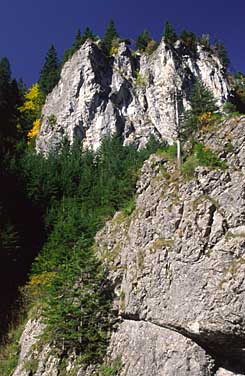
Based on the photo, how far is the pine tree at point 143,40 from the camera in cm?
6818

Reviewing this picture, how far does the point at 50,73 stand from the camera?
218ft

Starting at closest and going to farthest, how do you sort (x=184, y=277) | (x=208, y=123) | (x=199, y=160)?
(x=184, y=277) < (x=199, y=160) < (x=208, y=123)

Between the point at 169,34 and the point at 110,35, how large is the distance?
9991mm

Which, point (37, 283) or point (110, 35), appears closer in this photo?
point (37, 283)

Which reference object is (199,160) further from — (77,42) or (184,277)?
(77,42)

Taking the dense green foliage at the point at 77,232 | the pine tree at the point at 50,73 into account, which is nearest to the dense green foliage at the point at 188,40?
the pine tree at the point at 50,73

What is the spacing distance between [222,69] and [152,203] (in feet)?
190

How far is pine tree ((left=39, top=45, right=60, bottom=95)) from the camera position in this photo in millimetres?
64938

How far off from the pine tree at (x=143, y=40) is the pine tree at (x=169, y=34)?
341 cm

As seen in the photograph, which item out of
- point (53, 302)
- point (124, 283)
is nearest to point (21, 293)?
point (53, 302)

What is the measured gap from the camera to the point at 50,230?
105 ft

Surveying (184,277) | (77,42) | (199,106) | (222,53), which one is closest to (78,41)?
(77,42)

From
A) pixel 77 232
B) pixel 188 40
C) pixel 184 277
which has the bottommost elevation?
pixel 184 277

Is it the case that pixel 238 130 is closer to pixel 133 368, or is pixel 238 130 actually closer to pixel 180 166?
pixel 180 166
